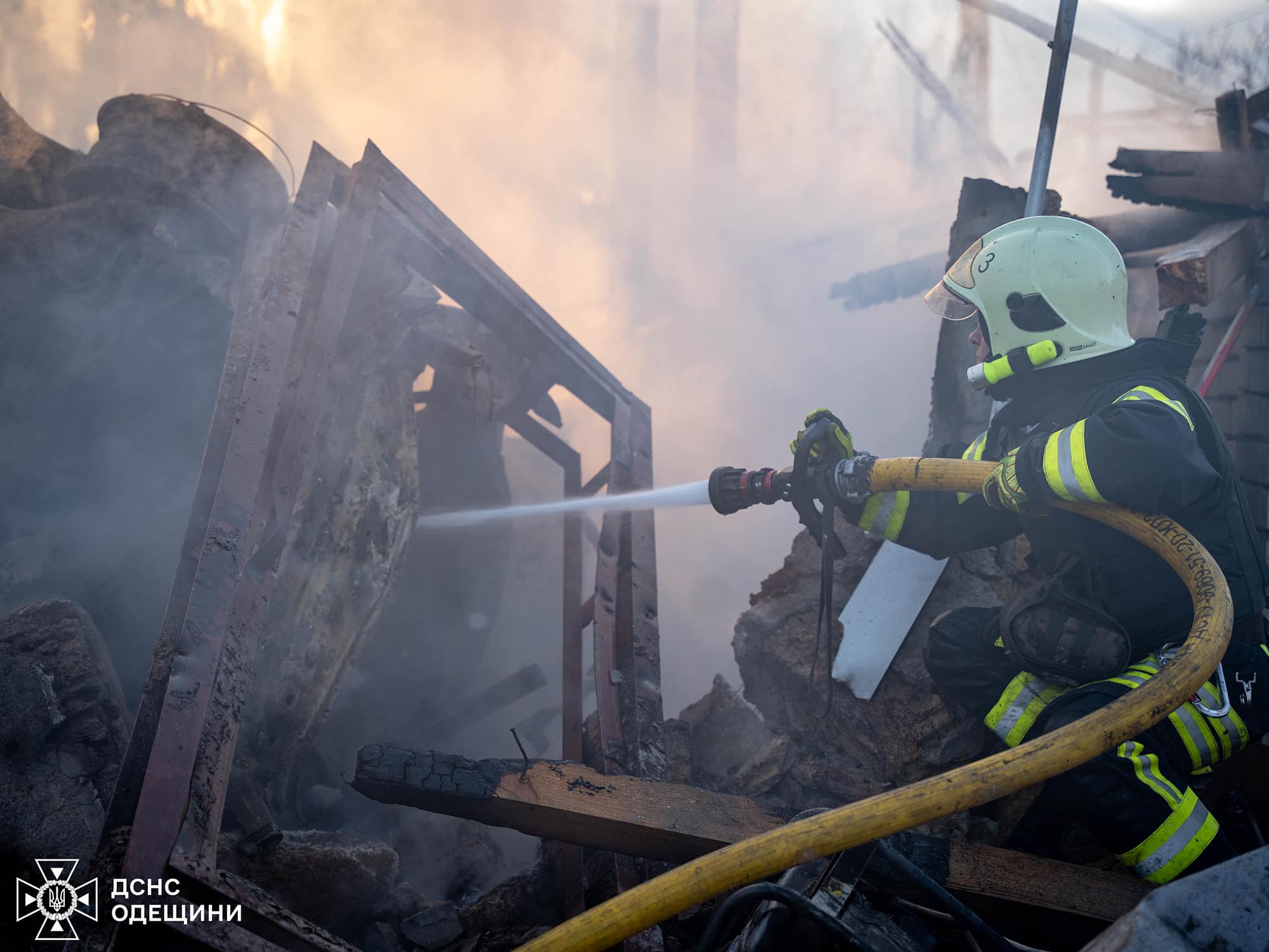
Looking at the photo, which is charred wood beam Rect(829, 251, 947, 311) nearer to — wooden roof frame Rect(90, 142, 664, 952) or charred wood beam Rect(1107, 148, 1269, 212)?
charred wood beam Rect(1107, 148, 1269, 212)

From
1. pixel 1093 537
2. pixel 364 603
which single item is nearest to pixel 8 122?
pixel 364 603

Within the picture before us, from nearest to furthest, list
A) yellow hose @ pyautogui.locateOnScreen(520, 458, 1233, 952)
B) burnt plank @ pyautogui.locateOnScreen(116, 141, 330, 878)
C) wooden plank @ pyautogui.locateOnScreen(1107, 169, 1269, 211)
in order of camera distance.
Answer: yellow hose @ pyautogui.locateOnScreen(520, 458, 1233, 952) < burnt plank @ pyautogui.locateOnScreen(116, 141, 330, 878) < wooden plank @ pyautogui.locateOnScreen(1107, 169, 1269, 211)

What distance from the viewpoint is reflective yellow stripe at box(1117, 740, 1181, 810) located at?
1748 millimetres

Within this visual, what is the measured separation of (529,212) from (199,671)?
7826mm

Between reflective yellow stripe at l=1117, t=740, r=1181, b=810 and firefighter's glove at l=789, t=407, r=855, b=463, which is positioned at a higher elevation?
firefighter's glove at l=789, t=407, r=855, b=463

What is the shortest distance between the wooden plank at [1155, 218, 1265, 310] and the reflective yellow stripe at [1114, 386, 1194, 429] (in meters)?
1.41

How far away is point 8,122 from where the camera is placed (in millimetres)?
3932

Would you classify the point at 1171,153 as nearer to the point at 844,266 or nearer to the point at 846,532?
the point at 846,532

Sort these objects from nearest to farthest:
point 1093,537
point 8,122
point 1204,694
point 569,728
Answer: point 1204,694, point 1093,537, point 569,728, point 8,122

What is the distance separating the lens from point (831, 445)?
2643 millimetres

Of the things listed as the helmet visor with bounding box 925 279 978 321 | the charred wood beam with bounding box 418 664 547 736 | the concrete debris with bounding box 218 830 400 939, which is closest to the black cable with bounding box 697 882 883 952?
the concrete debris with bounding box 218 830 400 939

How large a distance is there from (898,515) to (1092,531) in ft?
2.16

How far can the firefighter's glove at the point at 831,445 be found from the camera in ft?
8.59

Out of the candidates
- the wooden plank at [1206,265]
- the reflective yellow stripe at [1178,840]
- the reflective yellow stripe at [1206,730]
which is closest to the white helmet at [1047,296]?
the reflective yellow stripe at [1206,730]
